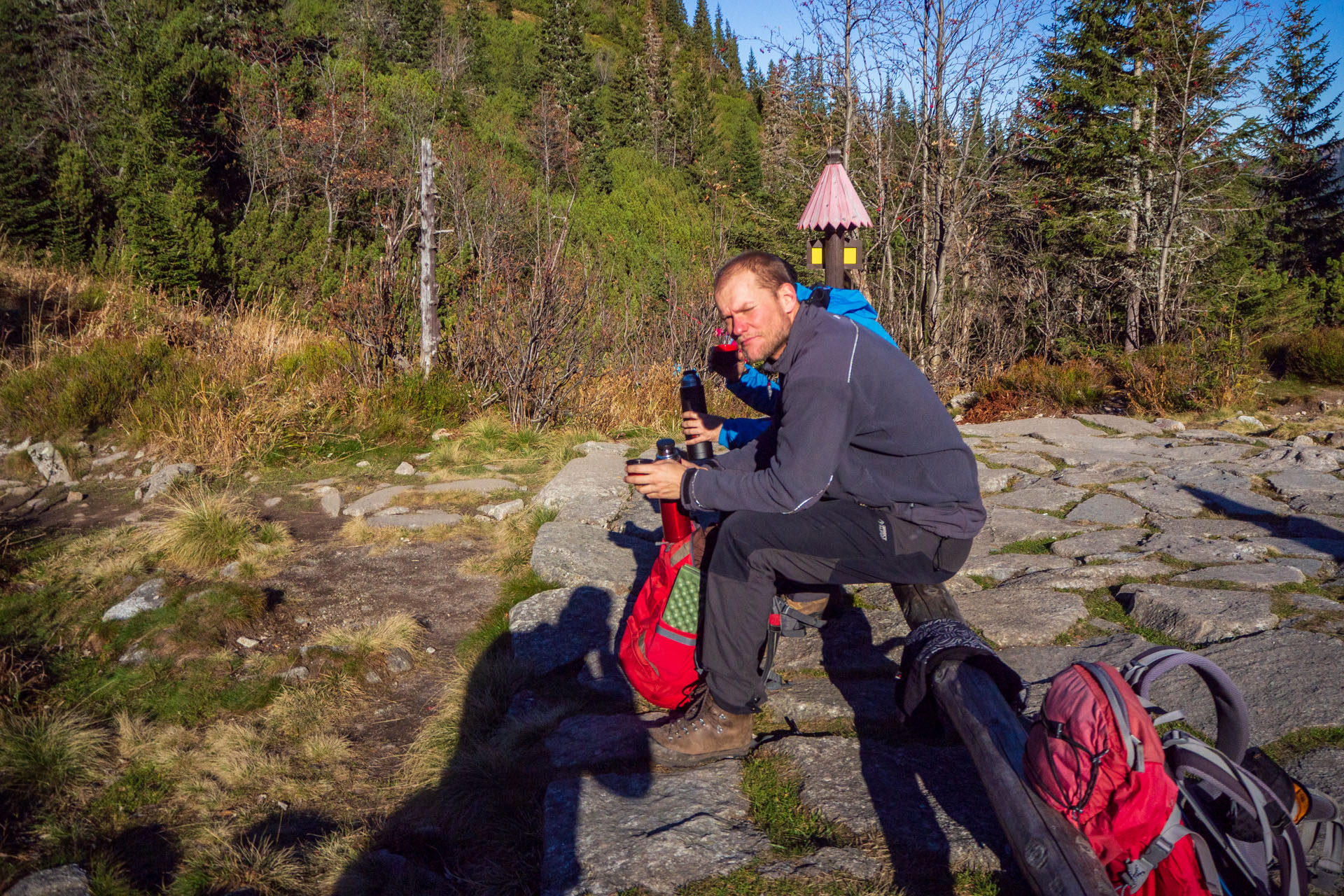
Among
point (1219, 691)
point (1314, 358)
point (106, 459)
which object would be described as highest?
point (1314, 358)

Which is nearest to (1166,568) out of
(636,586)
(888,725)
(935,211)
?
(888,725)

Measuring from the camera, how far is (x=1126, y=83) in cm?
1414

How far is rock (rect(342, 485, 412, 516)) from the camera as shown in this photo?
15.9ft

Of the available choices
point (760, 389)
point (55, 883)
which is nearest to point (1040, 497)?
point (760, 389)

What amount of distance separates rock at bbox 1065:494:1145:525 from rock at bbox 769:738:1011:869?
2419 millimetres

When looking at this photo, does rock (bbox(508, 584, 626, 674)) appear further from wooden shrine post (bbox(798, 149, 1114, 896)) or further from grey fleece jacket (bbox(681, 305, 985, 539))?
wooden shrine post (bbox(798, 149, 1114, 896))

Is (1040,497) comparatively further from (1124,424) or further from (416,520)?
(416,520)

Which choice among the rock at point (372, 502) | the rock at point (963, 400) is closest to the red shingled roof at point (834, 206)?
the rock at point (963, 400)

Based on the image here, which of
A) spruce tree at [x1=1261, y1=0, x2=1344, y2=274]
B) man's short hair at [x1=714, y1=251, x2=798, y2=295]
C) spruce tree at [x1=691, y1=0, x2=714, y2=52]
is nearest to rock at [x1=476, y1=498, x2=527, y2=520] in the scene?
man's short hair at [x1=714, y1=251, x2=798, y2=295]

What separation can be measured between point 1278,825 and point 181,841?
97.9 inches

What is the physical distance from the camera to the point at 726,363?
309 cm

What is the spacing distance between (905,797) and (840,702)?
489 mm

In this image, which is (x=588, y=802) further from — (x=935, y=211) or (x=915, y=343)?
(x=935, y=211)

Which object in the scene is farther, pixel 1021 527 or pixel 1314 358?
pixel 1314 358
